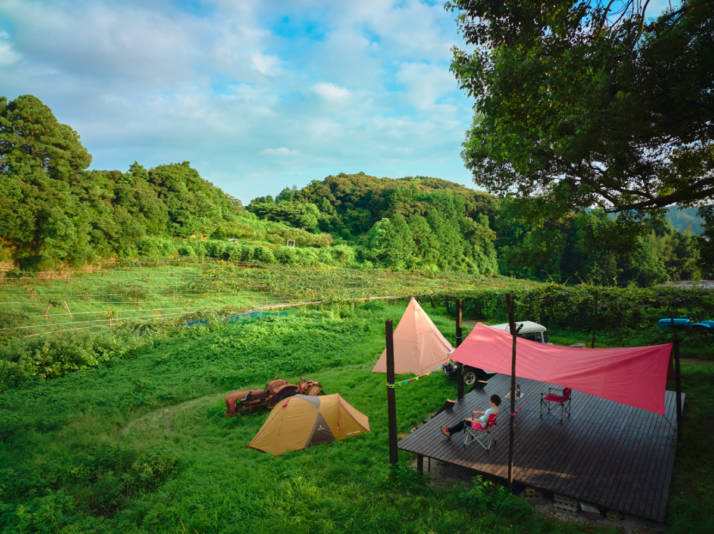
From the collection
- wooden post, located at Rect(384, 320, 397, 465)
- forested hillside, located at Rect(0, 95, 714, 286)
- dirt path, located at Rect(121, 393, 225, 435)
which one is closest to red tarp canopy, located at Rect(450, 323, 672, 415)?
forested hillside, located at Rect(0, 95, 714, 286)

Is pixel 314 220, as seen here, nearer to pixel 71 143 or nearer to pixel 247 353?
pixel 71 143

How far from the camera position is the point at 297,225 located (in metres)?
52.4

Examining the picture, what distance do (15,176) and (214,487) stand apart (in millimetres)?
22811

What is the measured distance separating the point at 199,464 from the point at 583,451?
299 inches

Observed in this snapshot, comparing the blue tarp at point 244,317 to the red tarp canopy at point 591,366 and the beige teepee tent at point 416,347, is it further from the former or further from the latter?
the red tarp canopy at point 591,366

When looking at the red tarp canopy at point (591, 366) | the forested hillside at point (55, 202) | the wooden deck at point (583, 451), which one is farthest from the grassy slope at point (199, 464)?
the forested hillside at point (55, 202)

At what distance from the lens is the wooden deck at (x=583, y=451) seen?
197 inches

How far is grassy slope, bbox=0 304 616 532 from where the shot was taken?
526cm

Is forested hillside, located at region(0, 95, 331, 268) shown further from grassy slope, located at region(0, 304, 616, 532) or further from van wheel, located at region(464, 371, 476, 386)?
van wheel, located at region(464, 371, 476, 386)

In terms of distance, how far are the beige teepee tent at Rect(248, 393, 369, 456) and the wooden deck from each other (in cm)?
225

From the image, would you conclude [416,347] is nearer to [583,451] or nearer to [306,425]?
[306,425]

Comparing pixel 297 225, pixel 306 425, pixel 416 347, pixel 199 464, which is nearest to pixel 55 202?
pixel 199 464

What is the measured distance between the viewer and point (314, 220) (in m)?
53.6

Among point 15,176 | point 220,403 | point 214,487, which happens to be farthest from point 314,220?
point 214,487
